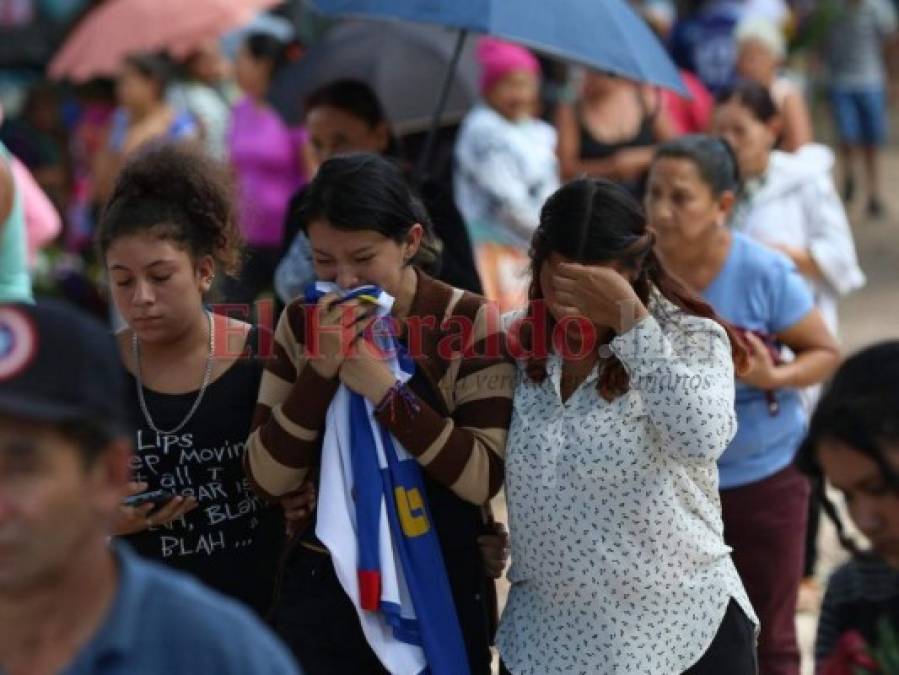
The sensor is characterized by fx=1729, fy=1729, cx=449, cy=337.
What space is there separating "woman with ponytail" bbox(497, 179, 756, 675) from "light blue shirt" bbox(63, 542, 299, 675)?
4.45 ft

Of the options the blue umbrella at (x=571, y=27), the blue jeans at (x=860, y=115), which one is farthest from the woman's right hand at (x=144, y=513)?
the blue jeans at (x=860, y=115)

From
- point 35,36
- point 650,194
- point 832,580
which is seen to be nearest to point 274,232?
point 650,194

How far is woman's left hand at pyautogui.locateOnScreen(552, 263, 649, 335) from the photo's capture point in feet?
11.2

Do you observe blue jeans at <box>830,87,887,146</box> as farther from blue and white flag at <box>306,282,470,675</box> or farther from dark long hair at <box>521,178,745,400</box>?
blue and white flag at <box>306,282,470,675</box>

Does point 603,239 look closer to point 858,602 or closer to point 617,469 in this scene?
point 617,469

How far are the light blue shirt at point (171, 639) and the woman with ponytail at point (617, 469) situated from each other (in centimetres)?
136

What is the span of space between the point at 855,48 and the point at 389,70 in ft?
24.9

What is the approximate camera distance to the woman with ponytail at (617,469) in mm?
3439

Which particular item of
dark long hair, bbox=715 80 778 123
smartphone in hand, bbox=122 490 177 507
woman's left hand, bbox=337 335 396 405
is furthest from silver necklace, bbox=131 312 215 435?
dark long hair, bbox=715 80 778 123

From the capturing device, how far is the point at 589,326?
358cm

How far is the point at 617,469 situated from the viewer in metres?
3.47

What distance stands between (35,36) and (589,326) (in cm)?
923

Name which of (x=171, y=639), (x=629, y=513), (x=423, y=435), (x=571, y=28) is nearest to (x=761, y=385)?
(x=571, y=28)

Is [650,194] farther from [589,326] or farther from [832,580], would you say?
[832,580]
